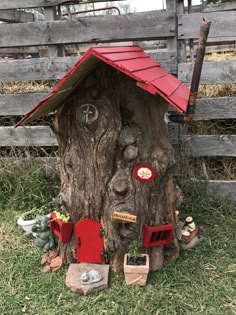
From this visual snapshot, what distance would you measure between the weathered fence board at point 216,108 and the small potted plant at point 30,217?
1.68 metres

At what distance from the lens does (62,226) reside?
112 inches

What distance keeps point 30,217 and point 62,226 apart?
70 cm

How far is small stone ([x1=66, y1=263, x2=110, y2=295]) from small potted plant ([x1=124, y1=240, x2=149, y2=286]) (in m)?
0.18

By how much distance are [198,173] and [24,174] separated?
1804 millimetres

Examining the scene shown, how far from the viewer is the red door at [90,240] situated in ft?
9.29

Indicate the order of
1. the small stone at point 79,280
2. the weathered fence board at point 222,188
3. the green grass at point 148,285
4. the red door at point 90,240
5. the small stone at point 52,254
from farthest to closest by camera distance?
the weathered fence board at point 222,188
the small stone at point 52,254
the red door at point 90,240
the small stone at point 79,280
the green grass at point 148,285

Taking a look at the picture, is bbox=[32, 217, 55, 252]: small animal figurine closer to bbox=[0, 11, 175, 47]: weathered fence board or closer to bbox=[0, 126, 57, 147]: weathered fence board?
bbox=[0, 126, 57, 147]: weathered fence board

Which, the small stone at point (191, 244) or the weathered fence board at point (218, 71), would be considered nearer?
the small stone at point (191, 244)

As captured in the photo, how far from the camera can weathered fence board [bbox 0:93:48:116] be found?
150 inches

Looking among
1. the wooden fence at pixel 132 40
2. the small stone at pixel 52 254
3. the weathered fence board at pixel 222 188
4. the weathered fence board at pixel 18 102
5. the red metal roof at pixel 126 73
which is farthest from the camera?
the weathered fence board at pixel 18 102

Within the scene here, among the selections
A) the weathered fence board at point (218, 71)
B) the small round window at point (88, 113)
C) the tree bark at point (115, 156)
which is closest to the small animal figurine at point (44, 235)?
the tree bark at point (115, 156)

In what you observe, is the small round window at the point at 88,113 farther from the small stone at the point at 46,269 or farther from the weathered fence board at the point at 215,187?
the weathered fence board at the point at 215,187

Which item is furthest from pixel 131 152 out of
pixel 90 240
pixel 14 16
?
pixel 14 16

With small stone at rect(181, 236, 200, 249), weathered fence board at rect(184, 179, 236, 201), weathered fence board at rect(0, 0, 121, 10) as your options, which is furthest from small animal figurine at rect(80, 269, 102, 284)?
weathered fence board at rect(0, 0, 121, 10)
